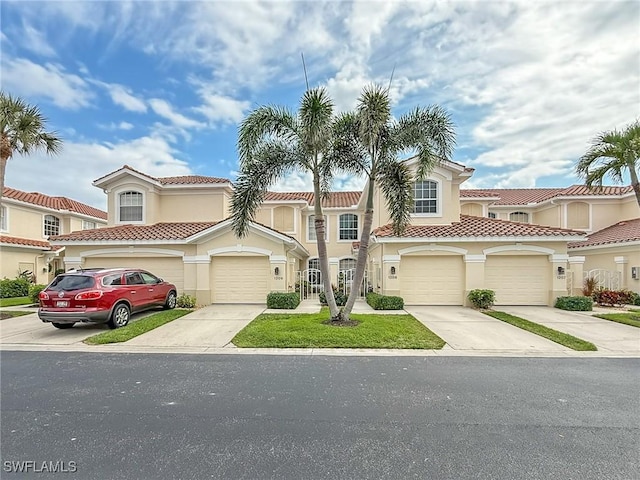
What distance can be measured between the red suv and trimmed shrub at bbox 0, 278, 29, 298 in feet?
42.2

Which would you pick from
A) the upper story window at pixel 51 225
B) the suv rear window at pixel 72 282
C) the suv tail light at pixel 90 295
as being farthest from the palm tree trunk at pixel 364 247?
the upper story window at pixel 51 225

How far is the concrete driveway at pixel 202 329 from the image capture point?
8.48m

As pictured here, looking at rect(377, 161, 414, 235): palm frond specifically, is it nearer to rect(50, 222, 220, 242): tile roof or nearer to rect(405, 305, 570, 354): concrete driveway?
rect(405, 305, 570, 354): concrete driveway

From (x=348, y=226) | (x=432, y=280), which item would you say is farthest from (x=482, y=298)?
(x=348, y=226)

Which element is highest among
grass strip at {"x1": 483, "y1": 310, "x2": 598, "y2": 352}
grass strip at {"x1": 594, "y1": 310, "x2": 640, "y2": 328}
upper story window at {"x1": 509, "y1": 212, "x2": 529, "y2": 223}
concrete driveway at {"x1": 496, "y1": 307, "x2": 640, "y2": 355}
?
upper story window at {"x1": 509, "y1": 212, "x2": 529, "y2": 223}

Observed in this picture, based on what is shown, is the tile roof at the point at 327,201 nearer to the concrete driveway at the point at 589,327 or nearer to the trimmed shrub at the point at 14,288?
the concrete driveway at the point at 589,327

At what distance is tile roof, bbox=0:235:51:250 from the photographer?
20027 millimetres

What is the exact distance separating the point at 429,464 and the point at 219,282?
13.0 m

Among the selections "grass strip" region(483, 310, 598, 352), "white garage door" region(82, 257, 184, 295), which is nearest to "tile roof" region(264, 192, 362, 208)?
"white garage door" region(82, 257, 184, 295)

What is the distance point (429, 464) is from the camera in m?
3.34

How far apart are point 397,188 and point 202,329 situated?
24.1 ft

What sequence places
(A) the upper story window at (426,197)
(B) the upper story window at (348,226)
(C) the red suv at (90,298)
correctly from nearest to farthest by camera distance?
(C) the red suv at (90,298), (A) the upper story window at (426,197), (B) the upper story window at (348,226)

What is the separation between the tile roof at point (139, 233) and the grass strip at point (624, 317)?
626 inches

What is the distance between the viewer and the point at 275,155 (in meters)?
9.97
